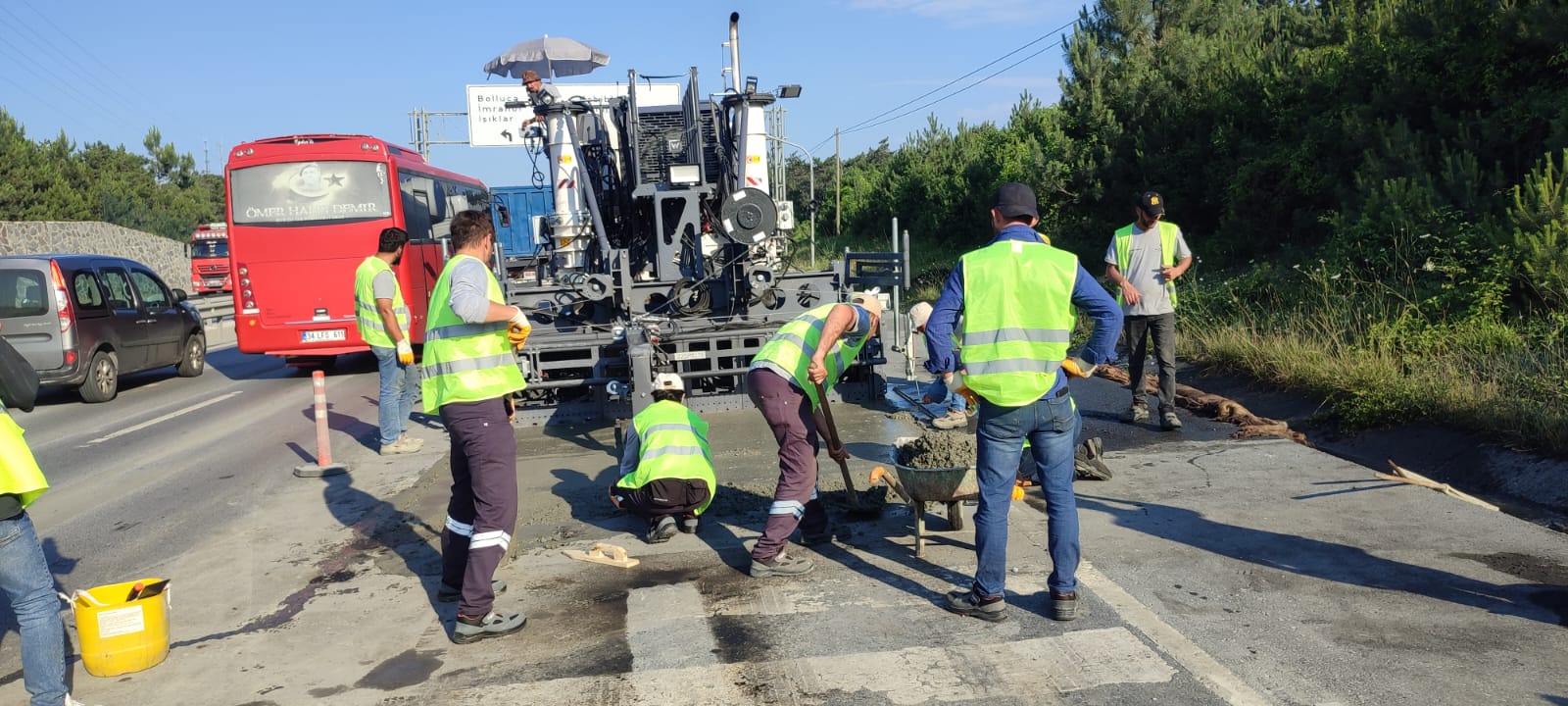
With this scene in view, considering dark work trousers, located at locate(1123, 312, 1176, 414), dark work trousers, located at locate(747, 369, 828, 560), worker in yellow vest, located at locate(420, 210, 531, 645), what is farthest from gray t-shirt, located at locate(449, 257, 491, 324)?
dark work trousers, located at locate(1123, 312, 1176, 414)

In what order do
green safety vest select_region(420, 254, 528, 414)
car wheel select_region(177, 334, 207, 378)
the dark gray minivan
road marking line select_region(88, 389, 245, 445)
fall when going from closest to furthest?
green safety vest select_region(420, 254, 528, 414) < road marking line select_region(88, 389, 245, 445) < the dark gray minivan < car wheel select_region(177, 334, 207, 378)

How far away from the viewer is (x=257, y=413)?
11.8m

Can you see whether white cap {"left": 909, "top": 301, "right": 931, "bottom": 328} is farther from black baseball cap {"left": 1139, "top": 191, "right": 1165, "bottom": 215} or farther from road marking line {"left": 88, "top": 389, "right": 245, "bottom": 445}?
road marking line {"left": 88, "top": 389, "right": 245, "bottom": 445}

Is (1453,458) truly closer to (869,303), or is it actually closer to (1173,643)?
(1173,643)

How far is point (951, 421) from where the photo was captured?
871 cm

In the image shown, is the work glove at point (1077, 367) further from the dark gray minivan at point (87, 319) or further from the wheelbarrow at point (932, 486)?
the dark gray minivan at point (87, 319)

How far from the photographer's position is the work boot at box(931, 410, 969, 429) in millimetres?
8672

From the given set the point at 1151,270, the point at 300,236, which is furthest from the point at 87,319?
the point at 1151,270

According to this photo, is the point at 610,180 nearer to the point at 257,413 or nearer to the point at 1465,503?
the point at 257,413

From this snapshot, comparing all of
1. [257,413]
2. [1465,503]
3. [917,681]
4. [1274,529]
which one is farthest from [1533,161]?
[257,413]

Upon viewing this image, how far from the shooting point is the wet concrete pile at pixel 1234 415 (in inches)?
306

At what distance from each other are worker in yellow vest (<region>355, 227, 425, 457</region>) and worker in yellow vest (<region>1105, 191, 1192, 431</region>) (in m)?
5.65

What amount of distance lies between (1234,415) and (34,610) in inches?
301

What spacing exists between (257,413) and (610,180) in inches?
189
